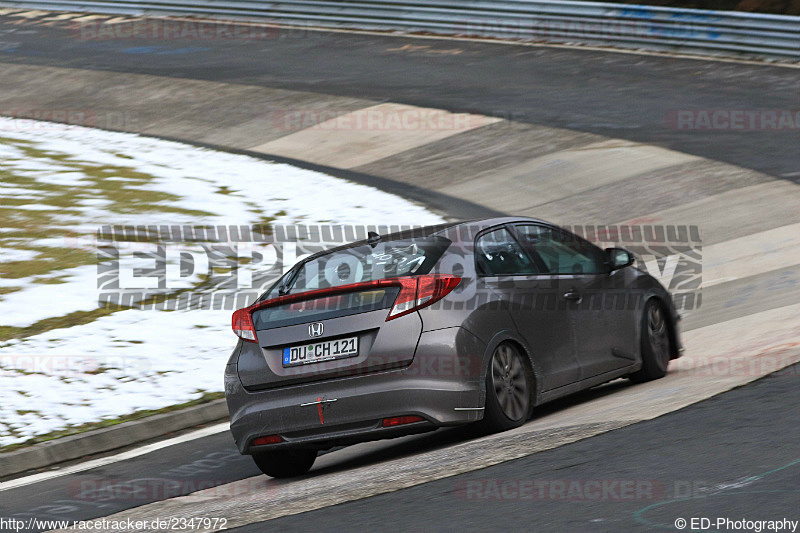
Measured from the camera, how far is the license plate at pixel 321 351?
705cm

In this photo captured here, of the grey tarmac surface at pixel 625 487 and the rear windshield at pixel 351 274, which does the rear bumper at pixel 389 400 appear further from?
the grey tarmac surface at pixel 625 487

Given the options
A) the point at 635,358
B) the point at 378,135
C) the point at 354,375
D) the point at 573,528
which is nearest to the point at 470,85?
the point at 378,135

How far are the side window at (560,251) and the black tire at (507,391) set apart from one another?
899mm

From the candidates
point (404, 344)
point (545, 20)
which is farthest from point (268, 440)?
point (545, 20)

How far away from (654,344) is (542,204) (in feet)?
24.5

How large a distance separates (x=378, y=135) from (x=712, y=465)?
50.6ft

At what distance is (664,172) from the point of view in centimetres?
1688

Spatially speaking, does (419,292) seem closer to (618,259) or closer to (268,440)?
(268,440)

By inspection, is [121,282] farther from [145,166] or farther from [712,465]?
[712,465]

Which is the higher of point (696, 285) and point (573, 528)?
point (573, 528)

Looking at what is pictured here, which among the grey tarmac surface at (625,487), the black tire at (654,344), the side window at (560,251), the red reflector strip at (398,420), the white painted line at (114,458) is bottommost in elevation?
the white painted line at (114,458)

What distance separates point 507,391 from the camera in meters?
7.37

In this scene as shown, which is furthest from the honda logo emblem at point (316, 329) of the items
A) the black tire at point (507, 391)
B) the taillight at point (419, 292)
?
the black tire at point (507, 391)

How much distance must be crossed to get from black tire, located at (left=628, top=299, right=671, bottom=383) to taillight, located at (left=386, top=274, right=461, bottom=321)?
216 cm
